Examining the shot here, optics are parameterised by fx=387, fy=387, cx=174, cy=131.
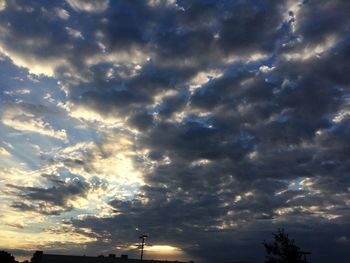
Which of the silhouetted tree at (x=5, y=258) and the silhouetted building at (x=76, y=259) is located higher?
the silhouetted building at (x=76, y=259)

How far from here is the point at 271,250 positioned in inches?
2023

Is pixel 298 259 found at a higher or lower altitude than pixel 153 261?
lower

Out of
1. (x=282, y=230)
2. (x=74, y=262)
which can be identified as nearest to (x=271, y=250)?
(x=282, y=230)

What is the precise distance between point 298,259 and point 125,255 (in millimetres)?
65385

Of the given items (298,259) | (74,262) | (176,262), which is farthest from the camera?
(176,262)

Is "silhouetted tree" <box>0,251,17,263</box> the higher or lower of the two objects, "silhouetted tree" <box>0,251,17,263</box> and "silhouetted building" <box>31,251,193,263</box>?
the lower

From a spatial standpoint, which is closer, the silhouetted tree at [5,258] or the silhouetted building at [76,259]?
the silhouetted tree at [5,258]

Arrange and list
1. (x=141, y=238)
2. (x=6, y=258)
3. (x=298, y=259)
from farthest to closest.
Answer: (x=6, y=258)
(x=141, y=238)
(x=298, y=259)

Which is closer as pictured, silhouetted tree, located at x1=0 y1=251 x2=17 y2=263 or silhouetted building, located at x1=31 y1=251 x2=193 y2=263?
silhouetted tree, located at x1=0 y1=251 x2=17 y2=263

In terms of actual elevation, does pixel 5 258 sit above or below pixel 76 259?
below

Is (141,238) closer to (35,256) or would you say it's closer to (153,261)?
(153,261)

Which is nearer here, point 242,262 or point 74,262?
point 242,262

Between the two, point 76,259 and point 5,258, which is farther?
point 76,259

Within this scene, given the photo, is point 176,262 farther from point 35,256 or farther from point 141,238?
point 35,256
